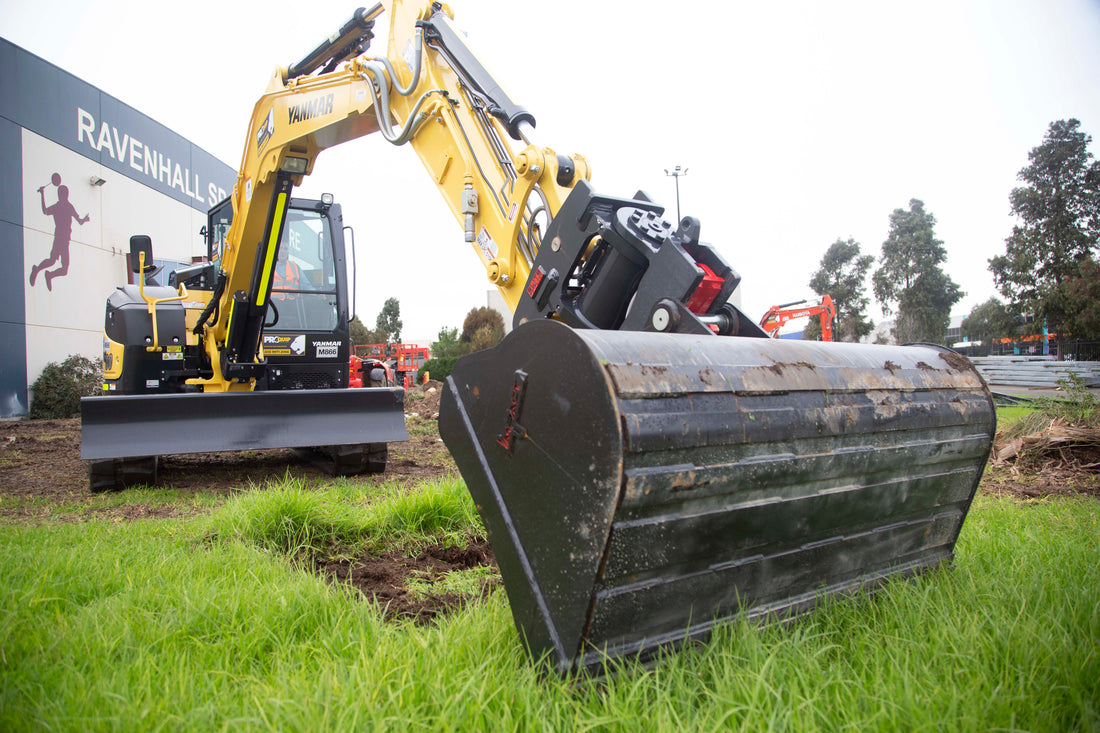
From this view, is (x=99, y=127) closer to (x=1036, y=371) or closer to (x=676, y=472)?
(x=676, y=472)

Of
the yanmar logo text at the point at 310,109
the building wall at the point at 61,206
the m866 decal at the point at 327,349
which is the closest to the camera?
the yanmar logo text at the point at 310,109

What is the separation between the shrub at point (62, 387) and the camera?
13117mm

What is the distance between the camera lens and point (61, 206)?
13766 millimetres

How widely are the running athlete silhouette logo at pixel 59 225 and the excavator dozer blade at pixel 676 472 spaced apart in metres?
15.1

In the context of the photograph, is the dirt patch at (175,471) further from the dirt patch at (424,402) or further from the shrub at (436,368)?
the shrub at (436,368)

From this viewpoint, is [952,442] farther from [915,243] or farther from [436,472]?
[915,243]

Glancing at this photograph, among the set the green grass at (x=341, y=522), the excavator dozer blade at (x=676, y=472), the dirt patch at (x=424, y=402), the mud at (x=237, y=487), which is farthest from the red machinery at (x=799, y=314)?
the excavator dozer blade at (x=676, y=472)

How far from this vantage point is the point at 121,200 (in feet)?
51.8

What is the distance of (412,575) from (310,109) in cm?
352

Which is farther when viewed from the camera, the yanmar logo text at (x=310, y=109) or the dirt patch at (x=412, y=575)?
the yanmar logo text at (x=310, y=109)

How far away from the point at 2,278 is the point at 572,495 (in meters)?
14.9

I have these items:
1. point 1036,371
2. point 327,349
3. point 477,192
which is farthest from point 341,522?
point 1036,371

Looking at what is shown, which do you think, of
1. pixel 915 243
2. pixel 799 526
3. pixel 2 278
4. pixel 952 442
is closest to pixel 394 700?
pixel 799 526

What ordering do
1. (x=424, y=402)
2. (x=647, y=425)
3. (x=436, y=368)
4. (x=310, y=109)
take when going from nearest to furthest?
(x=647, y=425) < (x=310, y=109) < (x=424, y=402) < (x=436, y=368)
